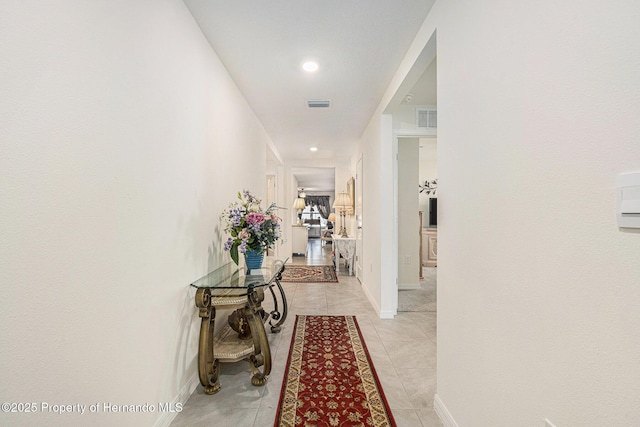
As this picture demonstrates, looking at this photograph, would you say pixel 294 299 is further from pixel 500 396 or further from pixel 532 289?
pixel 532 289

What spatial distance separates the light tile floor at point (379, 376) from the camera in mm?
1700

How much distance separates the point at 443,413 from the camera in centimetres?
165

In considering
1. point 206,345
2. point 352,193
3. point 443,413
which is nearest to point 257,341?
point 206,345

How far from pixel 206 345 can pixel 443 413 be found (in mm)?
1493

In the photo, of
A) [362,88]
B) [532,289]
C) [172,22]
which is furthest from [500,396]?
[362,88]

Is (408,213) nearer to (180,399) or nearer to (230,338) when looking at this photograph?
(230,338)

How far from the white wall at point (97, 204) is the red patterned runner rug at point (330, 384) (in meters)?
0.73

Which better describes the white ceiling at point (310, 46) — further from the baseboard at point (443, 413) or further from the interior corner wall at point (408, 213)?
the baseboard at point (443, 413)

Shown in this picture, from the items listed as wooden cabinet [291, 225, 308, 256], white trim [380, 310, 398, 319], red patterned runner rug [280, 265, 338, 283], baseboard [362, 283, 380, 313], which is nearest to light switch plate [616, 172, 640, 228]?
white trim [380, 310, 398, 319]

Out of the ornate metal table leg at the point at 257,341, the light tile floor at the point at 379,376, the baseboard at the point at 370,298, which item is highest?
the ornate metal table leg at the point at 257,341

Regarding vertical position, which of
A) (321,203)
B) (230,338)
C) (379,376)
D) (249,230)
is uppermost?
(321,203)

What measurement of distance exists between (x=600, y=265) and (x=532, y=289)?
10.1 inches

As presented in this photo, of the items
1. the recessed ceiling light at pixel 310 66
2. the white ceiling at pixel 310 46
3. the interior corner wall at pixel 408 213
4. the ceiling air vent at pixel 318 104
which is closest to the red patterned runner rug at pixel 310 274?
the interior corner wall at pixel 408 213

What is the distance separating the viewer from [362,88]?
3.04m
